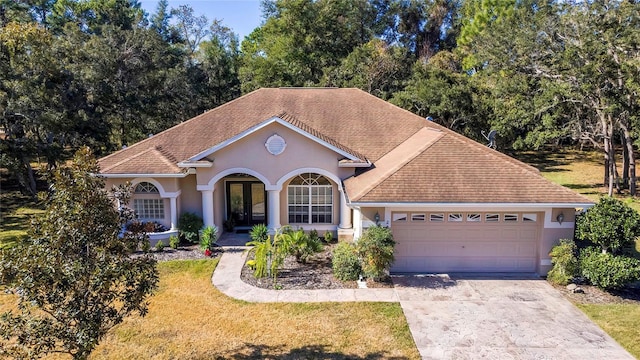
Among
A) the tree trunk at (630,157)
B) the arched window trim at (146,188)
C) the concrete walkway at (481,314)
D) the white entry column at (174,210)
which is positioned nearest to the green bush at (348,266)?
the concrete walkway at (481,314)

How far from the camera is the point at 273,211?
1777cm

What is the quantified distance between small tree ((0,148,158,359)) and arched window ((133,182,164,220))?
1030 cm

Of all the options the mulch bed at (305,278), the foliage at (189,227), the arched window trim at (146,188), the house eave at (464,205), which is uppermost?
the arched window trim at (146,188)

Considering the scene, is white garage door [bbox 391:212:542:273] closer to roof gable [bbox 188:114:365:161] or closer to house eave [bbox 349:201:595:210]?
house eave [bbox 349:201:595:210]

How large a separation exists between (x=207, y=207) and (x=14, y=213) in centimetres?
1492

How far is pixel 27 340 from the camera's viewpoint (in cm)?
691

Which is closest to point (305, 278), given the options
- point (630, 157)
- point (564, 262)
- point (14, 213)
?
point (564, 262)

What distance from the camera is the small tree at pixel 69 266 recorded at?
677 centimetres

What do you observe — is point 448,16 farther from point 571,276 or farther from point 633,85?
point 571,276

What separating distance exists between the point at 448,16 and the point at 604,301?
5411 cm

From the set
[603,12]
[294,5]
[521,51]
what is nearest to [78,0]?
[294,5]

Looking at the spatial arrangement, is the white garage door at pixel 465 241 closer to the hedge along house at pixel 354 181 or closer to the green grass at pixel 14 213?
the hedge along house at pixel 354 181

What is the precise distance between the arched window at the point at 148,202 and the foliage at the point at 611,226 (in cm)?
1525

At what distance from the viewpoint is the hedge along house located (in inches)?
550
